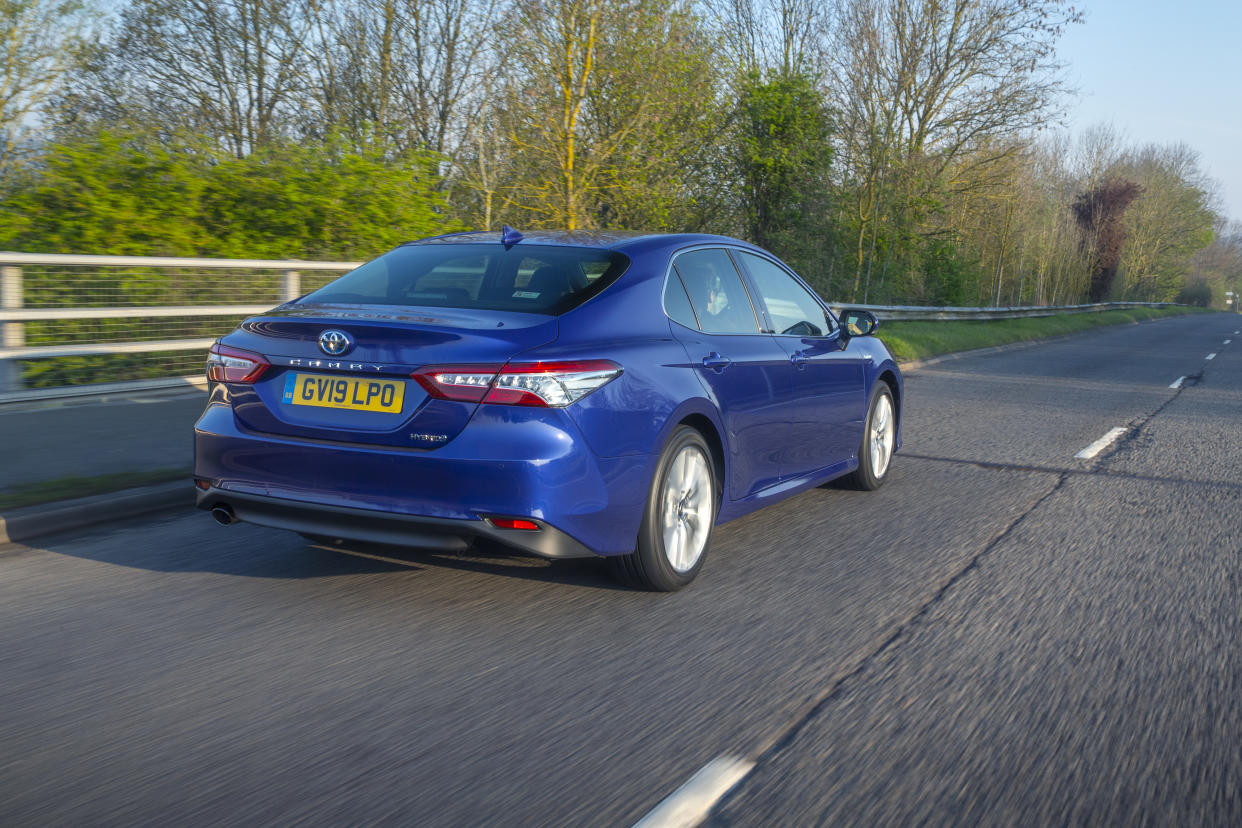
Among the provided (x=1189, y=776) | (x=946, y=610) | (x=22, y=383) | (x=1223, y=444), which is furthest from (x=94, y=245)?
(x=1223, y=444)

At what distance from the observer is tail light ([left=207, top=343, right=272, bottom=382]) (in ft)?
14.0

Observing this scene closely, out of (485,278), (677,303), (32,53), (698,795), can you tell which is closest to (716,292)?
(677,303)

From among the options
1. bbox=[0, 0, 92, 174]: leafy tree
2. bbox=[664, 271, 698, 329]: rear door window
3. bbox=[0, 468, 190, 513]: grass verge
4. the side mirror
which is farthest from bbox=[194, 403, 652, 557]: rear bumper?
bbox=[0, 0, 92, 174]: leafy tree

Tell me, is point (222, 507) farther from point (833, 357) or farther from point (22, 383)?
point (22, 383)

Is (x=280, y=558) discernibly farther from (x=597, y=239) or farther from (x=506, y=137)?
(x=506, y=137)

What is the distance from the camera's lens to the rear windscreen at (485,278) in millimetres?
4473

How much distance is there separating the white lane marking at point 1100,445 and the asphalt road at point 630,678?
2623mm

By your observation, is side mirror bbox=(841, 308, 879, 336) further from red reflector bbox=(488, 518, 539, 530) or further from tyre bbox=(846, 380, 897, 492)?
red reflector bbox=(488, 518, 539, 530)

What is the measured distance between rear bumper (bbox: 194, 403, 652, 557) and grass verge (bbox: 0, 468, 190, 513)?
1.85 metres

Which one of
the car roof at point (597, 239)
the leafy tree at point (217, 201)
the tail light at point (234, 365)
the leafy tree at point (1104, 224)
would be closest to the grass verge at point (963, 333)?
the leafy tree at point (217, 201)

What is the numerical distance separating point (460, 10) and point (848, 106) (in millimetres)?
11132

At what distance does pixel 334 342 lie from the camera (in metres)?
4.09

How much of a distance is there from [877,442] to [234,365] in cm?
434

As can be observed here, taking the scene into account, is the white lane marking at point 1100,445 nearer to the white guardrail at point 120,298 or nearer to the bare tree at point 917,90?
the white guardrail at point 120,298
